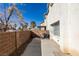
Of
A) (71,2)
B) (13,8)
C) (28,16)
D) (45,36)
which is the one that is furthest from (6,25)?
(71,2)

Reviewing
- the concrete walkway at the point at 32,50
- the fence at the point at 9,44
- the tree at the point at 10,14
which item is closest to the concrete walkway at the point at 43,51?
the concrete walkway at the point at 32,50

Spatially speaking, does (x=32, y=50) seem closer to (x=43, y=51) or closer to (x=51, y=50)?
(x=43, y=51)

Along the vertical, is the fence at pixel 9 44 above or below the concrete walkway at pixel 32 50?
above

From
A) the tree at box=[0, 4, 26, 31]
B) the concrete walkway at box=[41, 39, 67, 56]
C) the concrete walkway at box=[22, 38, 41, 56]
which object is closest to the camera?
the concrete walkway at box=[41, 39, 67, 56]

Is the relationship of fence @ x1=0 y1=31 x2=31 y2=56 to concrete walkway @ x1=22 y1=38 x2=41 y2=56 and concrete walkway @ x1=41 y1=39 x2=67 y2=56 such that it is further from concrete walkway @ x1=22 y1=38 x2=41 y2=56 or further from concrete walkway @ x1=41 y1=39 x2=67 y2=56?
concrete walkway @ x1=41 y1=39 x2=67 y2=56

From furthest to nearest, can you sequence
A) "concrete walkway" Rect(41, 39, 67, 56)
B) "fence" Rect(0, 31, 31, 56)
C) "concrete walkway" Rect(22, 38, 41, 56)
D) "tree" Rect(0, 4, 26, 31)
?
1. "tree" Rect(0, 4, 26, 31)
2. "concrete walkway" Rect(22, 38, 41, 56)
3. "concrete walkway" Rect(41, 39, 67, 56)
4. "fence" Rect(0, 31, 31, 56)

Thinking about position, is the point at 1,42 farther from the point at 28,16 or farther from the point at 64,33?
the point at 28,16

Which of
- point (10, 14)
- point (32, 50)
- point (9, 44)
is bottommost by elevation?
point (32, 50)

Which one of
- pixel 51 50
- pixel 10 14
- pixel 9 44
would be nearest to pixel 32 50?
pixel 51 50

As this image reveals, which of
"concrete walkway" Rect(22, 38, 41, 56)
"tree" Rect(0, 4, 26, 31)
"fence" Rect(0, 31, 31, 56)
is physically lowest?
"concrete walkway" Rect(22, 38, 41, 56)

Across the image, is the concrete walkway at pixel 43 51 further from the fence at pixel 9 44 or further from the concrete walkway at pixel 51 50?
the fence at pixel 9 44

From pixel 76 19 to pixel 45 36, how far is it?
35.1 feet

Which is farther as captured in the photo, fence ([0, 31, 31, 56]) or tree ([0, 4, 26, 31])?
tree ([0, 4, 26, 31])

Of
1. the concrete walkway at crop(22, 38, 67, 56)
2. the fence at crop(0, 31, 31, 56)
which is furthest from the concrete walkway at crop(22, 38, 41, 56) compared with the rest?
the fence at crop(0, 31, 31, 56)
